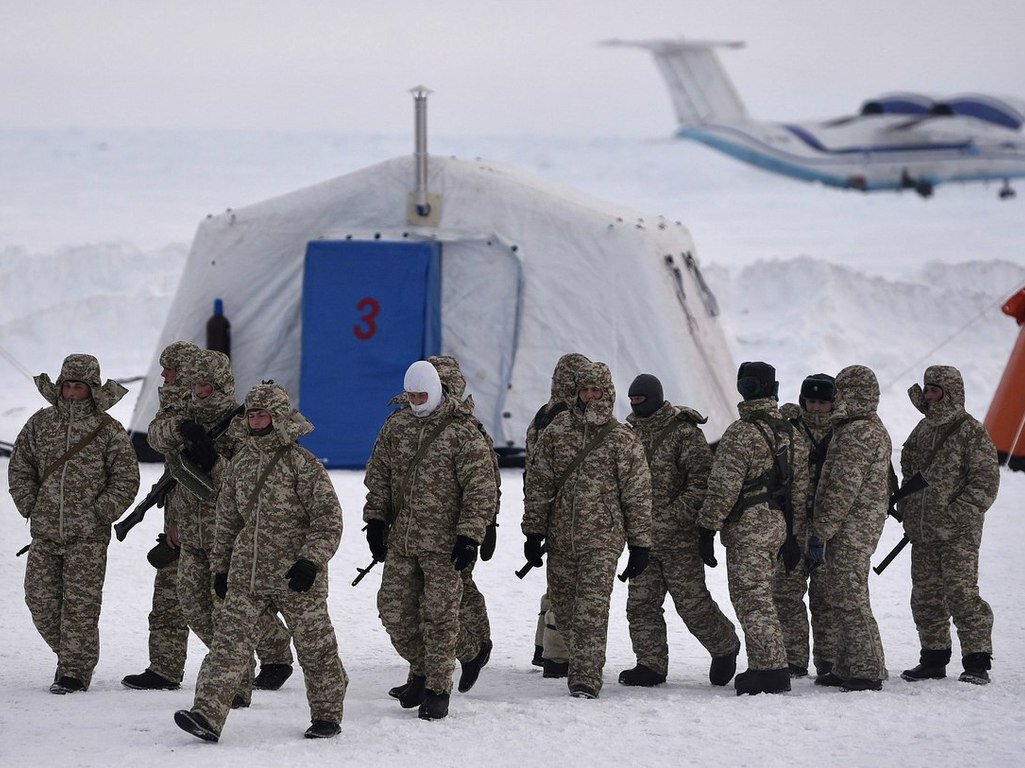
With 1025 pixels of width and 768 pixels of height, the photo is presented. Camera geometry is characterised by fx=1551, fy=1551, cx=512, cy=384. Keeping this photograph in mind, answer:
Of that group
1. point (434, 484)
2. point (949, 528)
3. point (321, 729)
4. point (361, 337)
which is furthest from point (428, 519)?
point (361, 337)

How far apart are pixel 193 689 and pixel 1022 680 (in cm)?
362

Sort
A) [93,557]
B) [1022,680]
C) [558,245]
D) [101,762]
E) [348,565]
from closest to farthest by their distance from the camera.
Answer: [101,762], [93,557], [1022,680], [348,565], [558,245]

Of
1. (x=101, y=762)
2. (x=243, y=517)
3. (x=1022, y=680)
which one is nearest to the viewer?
(x=101, y=762)

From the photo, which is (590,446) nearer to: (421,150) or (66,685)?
(66,685)

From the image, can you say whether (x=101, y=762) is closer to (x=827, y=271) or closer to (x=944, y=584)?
(x=944, y=584)

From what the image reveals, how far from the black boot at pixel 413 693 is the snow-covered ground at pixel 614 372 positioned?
73mm

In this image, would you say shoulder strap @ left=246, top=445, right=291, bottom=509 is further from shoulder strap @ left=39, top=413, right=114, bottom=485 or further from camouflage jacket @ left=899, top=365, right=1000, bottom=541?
camouflage jacket @ left=899, top=365, right=1000, bottom=541

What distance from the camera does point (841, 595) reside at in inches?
261

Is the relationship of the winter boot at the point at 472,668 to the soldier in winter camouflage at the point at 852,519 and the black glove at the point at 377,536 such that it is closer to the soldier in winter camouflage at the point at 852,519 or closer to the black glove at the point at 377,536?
the black glove at the point at 377,536

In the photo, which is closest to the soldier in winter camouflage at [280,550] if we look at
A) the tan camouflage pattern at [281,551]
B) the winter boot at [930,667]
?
the tan camouflage pattern at [281,551]

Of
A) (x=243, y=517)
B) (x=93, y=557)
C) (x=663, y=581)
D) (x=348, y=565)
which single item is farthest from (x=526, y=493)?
(x=348, y=565)

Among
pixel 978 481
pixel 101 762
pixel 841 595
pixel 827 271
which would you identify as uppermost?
pixel 827 271

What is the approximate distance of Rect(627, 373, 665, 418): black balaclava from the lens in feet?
21.9

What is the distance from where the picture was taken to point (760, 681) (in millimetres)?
6387
